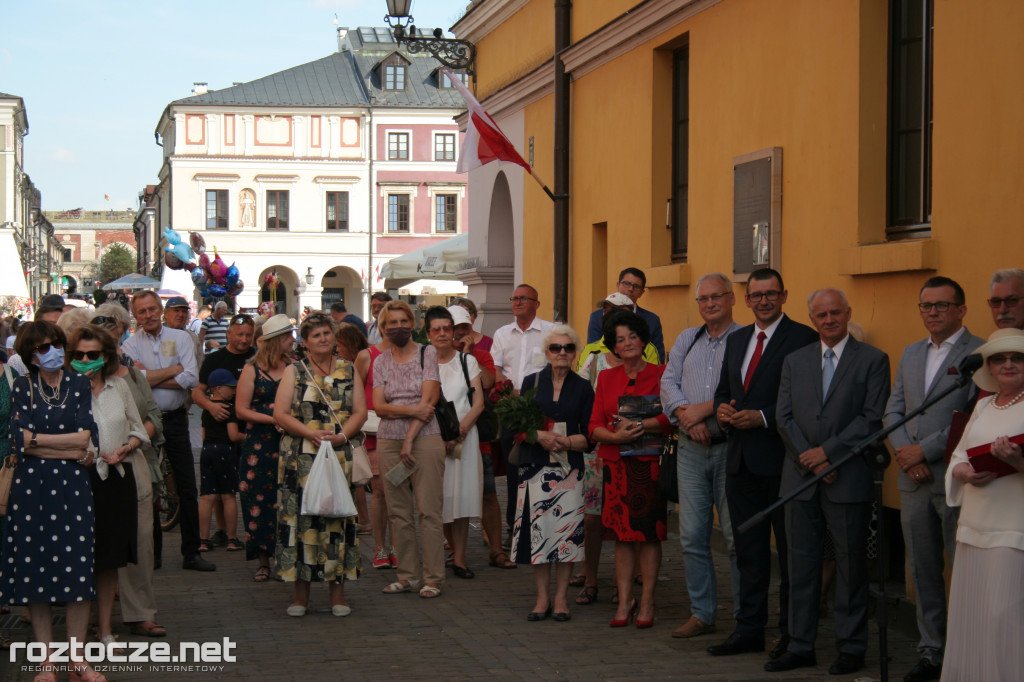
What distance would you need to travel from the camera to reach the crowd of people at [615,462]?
240 inches

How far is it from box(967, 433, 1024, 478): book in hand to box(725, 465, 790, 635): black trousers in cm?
155

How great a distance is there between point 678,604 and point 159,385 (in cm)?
446

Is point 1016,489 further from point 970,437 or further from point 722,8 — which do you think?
point 722,8

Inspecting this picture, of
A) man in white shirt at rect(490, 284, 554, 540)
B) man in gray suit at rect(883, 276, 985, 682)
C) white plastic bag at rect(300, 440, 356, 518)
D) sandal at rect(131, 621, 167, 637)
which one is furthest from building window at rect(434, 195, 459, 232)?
man in gray suit at rect(883, 276, 985, 682)

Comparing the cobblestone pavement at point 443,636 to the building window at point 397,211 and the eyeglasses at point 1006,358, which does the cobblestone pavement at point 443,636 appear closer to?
the eyeglasses at point 1006,358

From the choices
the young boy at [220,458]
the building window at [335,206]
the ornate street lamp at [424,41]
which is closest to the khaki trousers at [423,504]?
the young boy at [220,458]

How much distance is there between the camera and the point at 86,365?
6.77 metres

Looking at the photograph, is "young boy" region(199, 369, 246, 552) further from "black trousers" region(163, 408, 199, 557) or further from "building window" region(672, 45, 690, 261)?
"building window" region(672, 45, 690, 261)

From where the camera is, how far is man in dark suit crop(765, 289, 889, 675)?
6.45 metres

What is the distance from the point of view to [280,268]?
2511 inches

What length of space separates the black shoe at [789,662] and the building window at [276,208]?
189ft

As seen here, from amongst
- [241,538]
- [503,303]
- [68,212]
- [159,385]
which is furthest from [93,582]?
[68,212]

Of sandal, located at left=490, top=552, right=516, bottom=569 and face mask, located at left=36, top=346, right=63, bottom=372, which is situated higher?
face mask, located at left=36, top=346, right=63, bottom=372

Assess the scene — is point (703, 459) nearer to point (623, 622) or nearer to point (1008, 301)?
point (623, 622)
